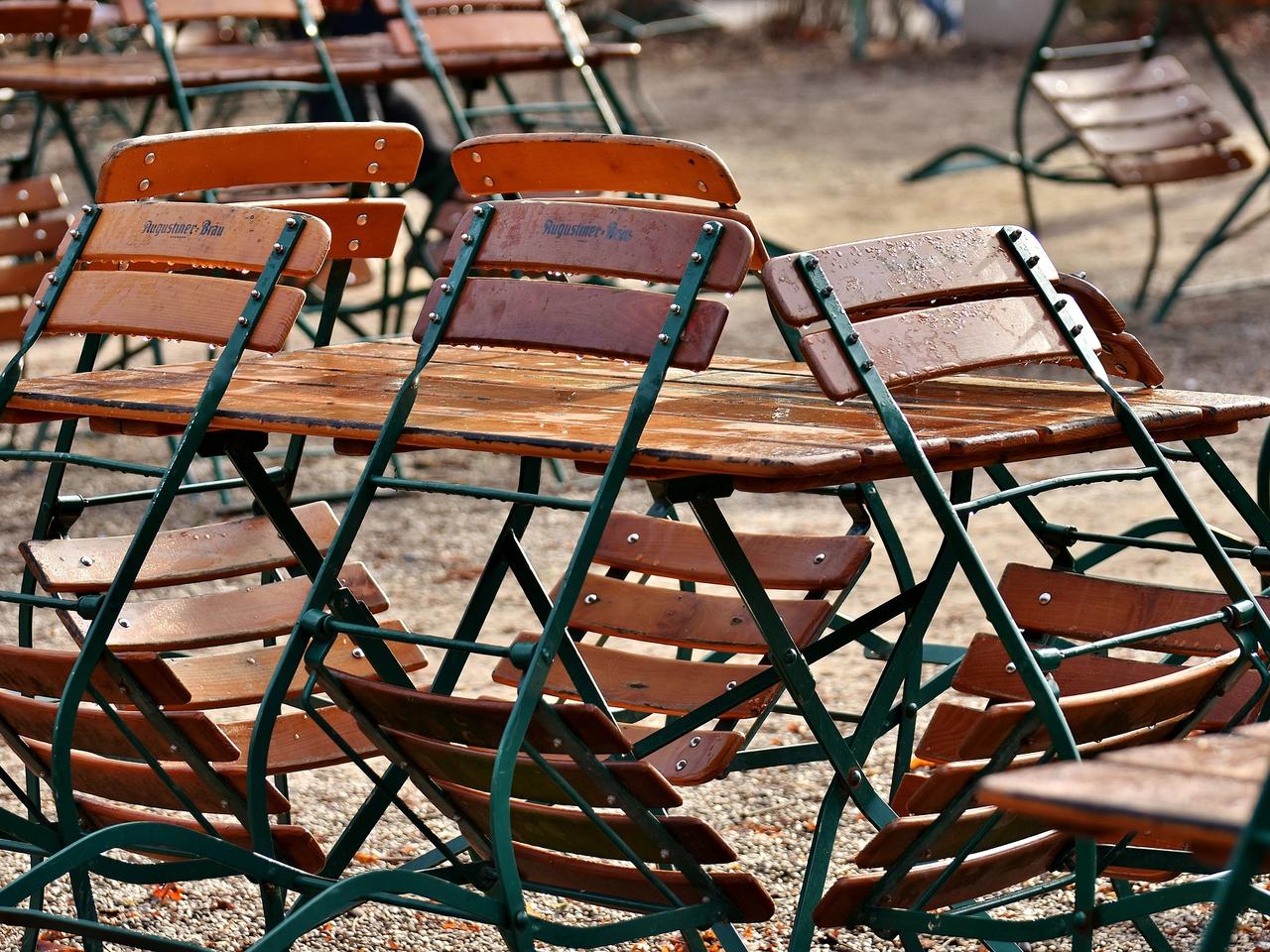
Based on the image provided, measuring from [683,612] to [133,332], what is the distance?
1288 mm

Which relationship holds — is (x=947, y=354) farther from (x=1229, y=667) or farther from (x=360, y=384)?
(x=360, y=384)

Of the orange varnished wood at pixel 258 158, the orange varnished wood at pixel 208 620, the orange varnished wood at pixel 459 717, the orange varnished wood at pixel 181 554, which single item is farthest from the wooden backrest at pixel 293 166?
the orange varnished wood at pixel 459 717

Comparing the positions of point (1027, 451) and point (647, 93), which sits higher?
point (1027, 451)

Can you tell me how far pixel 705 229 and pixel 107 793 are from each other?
1390 millimetres

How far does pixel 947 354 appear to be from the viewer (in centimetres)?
291

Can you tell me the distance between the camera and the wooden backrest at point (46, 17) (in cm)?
665

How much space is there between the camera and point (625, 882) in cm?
293

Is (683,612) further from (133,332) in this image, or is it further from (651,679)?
(133,332)

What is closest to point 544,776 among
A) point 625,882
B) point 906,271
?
point 625,882

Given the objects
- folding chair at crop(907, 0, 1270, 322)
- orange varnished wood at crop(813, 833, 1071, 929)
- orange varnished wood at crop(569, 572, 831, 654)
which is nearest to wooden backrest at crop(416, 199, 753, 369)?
orange varnished wood at crop(813, 833, 1071, 929)

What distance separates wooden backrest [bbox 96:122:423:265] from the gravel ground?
1307 mm

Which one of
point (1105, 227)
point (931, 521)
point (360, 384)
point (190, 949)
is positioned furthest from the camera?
point (1105, 227)

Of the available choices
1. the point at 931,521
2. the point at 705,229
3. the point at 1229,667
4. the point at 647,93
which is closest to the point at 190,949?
the point at 705,229

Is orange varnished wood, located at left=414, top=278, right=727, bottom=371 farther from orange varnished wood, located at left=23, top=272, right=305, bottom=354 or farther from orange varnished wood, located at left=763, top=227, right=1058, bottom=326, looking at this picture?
orange varnished wood, located at left=23, top=272, right=305, bottom=354
